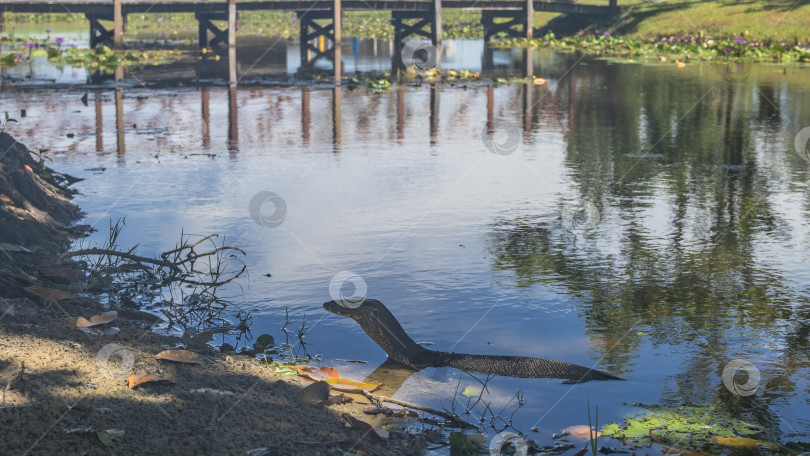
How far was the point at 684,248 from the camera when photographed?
8.09m

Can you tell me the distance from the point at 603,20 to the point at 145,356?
3686cm

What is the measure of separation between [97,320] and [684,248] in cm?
481

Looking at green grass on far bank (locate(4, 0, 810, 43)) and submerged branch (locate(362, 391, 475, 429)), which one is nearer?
submerged branch (locate(362, 391, 475, 429))

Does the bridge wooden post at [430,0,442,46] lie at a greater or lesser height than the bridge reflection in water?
greater

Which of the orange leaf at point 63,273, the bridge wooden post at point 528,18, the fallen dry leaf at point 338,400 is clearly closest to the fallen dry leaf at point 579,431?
the fallen dry leaf at point 338,400

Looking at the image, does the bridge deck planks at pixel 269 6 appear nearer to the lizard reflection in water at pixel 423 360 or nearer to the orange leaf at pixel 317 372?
the lizard reflection in water at pixel 423 360

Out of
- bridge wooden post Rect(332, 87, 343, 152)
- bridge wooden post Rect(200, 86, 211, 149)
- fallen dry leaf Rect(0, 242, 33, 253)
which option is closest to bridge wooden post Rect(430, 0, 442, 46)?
bridge wooden post Rect(332, 87, 343, 152)

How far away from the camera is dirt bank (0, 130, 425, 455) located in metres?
4.05

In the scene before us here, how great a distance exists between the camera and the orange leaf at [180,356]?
517cm

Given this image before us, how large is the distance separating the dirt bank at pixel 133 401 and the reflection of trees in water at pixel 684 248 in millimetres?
2003

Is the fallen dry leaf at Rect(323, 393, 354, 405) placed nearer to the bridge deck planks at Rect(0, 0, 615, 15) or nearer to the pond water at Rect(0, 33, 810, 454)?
the pond water at Rect(0, 33, 810, 454)

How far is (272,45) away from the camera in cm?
3981

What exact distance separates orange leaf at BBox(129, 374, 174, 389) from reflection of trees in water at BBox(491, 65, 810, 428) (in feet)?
8.67

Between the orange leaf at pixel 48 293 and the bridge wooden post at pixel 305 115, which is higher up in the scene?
the bridge wooden post at pixel 305 115
